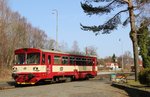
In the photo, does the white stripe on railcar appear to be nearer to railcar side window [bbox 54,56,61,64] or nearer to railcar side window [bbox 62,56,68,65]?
railcar side window [bbox 54,56,61,64]

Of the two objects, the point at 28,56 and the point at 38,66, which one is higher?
the point at 28,56

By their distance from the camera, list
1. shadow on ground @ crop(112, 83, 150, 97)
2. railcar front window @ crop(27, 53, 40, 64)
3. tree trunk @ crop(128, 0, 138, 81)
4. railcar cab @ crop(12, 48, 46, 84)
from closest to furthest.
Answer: shadow on ground @ crop(112, 83, 150, 97) < railcar cab @ crop(12, 48, 46, 84) < railcar front window @ crop(27, 53, 40, 64) < tree trunk @ crop(128, 0, 138, 81)

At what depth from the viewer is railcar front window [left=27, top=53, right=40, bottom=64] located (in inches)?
1298

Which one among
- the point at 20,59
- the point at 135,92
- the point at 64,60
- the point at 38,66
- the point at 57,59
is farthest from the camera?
the point at 64,60

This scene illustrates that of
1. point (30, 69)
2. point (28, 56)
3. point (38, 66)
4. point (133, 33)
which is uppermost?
point (133, 33)

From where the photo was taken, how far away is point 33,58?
33.2 m

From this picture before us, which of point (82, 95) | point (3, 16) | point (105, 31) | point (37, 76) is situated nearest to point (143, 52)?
point (105, 31)

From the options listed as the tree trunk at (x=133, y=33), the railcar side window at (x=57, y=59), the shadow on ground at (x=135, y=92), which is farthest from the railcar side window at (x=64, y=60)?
the shadow on ground at (x=135, y=92)

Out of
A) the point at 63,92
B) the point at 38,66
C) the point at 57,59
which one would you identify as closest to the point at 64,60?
the point at 57,59

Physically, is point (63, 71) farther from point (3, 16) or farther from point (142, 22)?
point (3, 16)

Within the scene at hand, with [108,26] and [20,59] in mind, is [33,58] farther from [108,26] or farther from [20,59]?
[108,26]

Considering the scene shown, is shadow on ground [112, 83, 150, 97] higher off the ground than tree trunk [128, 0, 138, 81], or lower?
lower

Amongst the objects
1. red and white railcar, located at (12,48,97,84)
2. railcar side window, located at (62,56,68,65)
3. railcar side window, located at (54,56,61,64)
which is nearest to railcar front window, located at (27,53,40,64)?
red and white railcar, located at (12,48,97,84)

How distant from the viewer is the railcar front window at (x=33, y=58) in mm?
32969
